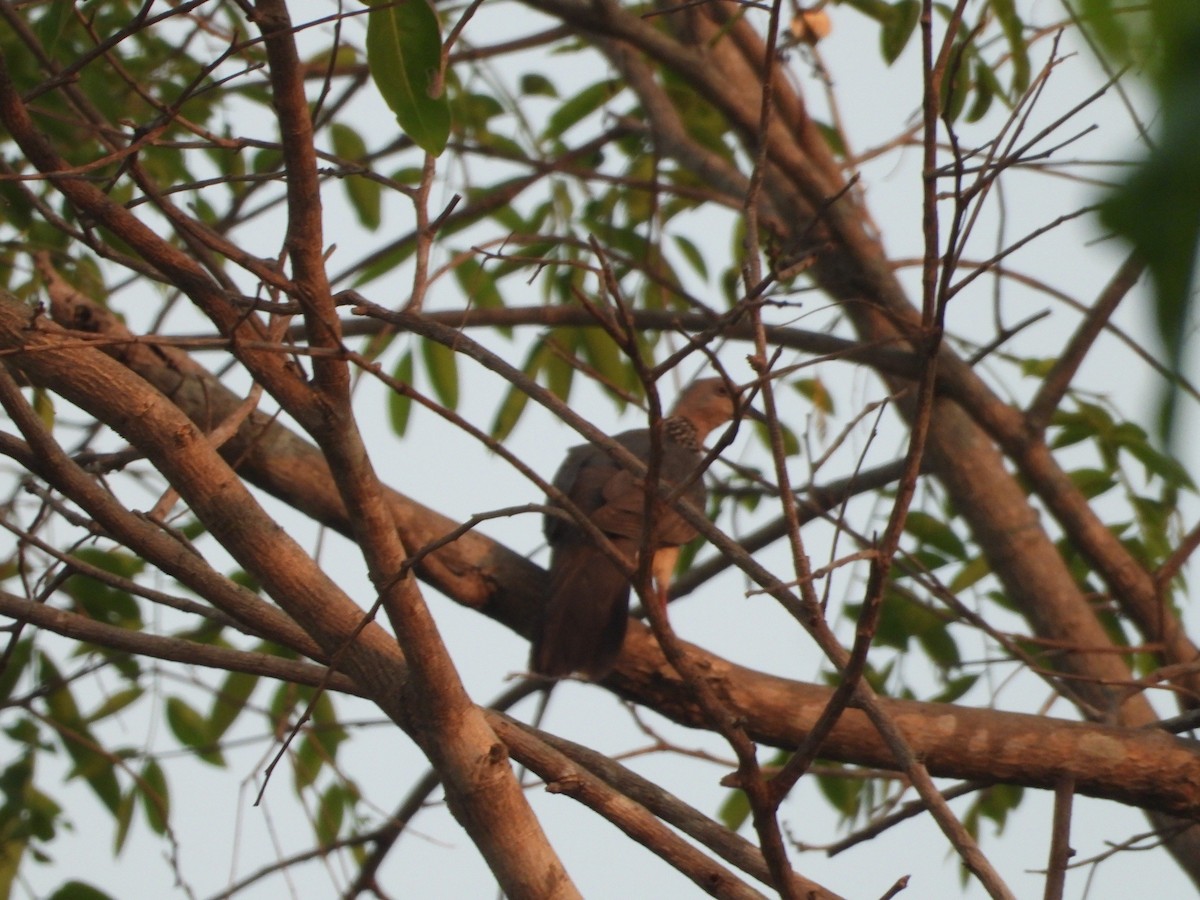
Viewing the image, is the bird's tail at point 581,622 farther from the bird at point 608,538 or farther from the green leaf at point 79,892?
the green leaf at point 79,892

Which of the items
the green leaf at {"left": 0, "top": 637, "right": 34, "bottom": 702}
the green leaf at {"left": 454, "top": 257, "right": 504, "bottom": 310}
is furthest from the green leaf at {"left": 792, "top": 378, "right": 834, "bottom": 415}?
the green leaf at {"left": 0, "top": 637, "right": 34, "bottom": 702}

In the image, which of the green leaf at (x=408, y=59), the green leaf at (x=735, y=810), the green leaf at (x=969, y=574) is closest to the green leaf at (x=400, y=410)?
the green leaf at (x=735, y=810)

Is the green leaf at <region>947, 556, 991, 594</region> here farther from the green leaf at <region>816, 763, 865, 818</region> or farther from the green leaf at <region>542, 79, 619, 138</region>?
the green leaf at <region>542, 79, 619, 138</region>

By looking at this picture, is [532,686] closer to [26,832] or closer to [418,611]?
[26,832]

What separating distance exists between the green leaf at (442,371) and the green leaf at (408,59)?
2536 millimetres

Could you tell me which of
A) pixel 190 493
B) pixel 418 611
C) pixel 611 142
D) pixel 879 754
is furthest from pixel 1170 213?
pixel 611 142

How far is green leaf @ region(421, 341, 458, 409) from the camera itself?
4.46 m

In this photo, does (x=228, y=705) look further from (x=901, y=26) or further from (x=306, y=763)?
(x=901, y=26)

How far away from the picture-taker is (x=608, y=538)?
148 inches

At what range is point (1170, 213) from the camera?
41 centimetres

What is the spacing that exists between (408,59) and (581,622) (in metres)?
1.92

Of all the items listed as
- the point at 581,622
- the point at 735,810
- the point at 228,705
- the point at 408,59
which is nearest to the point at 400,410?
the point at 228,705

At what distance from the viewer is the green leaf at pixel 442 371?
175 inches

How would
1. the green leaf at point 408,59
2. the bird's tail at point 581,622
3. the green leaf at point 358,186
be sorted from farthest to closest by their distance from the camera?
the green leaf at point 358,186 < the bird's tail at point 581,622 < the green leaf at point 408,59
